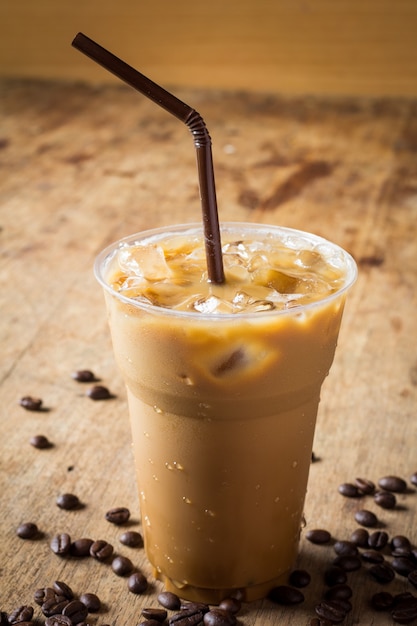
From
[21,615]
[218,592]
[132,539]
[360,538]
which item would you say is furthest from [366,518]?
[21,615]

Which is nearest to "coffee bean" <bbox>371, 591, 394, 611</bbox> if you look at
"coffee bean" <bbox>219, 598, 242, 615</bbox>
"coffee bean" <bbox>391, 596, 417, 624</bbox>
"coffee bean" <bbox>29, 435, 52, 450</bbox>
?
"coffee bean" <bbox>391, 596, 417, 624</bbox>

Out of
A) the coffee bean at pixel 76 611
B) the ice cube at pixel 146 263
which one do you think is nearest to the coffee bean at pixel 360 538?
the coffee bean at pixel 76 611

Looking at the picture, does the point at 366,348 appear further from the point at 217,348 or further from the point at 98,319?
the point at 217,348

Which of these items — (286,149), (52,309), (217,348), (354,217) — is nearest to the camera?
(217,348)

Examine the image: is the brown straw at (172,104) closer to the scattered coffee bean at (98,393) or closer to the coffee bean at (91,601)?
the coffee bean at (91,601)

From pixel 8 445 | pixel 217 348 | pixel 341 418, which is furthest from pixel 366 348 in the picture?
pixel 217 348

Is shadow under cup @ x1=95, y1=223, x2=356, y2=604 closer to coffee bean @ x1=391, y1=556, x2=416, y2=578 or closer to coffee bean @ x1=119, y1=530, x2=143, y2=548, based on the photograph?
coffee bean @ x1=119, y1=530, x2=143, y2=548

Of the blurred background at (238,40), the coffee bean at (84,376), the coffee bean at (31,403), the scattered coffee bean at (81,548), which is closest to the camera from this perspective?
the scattered coffee bean at (81,548)
